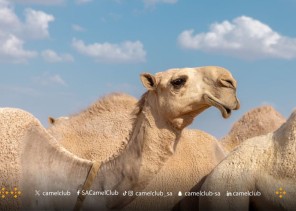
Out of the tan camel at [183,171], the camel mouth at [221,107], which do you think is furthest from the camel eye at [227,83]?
the tan camel at [183,171]

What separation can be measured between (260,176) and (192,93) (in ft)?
3.12

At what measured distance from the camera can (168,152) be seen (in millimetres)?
5492

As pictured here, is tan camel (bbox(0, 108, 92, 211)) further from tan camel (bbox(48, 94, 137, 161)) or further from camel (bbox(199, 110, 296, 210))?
tan camel (bbox(48, 94, 137, 161))

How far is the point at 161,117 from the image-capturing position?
5.56 metres

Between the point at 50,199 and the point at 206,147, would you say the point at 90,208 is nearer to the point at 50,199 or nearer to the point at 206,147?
the point at 50,199

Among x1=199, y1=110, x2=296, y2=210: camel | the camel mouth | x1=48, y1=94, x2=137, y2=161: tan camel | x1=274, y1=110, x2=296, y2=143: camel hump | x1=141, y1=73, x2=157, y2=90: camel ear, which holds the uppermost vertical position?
x1=48, y1=94, x2=137, y2=161: tan camel

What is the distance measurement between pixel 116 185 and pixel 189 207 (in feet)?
5.49

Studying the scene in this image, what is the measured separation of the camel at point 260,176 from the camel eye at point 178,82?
0.88m

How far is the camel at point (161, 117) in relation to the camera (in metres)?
5.36

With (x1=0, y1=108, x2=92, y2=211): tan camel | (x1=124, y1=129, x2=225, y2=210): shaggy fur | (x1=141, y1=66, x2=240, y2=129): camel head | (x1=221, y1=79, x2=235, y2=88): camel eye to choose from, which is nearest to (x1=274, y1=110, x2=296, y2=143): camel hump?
(x1=141, y1=66, x2=240, y2=129): camel head

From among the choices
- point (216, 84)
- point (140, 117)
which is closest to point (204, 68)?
point (216, 84)

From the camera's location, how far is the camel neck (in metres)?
5.34

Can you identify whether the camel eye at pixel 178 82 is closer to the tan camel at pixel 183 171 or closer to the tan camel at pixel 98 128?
the tan camel at pixel 183 171

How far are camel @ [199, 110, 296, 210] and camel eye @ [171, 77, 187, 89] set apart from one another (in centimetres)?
88
